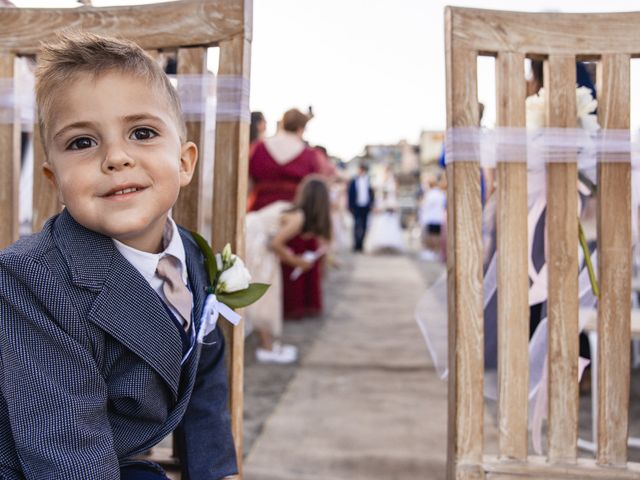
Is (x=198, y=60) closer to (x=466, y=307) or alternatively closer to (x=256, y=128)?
(x=466, y=307)

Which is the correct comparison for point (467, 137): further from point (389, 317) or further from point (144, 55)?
point (389, 317)

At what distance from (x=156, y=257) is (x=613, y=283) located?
3.01ft

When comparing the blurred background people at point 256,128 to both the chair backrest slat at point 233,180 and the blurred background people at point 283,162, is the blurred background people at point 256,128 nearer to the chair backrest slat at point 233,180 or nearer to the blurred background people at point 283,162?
the blurred background people at point 283,162

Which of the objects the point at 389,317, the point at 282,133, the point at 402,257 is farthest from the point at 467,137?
the point at 402,257

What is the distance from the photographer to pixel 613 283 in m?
1.38

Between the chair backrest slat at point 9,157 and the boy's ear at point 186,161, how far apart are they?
43 cm

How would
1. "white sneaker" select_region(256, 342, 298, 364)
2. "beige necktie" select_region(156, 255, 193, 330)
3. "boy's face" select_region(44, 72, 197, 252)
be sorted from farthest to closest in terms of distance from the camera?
"white sneaker" select_region(256, 342, 298, 364) → "beige necktie" select_region(156, 255, 193, 330) → "boy's face" select_region(44, 72, 197, 252)

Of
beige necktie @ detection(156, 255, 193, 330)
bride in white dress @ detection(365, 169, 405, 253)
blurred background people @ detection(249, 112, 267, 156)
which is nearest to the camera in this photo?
beige necktie @ detection(156, 255, 193, 330)

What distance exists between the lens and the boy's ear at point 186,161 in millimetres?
1286

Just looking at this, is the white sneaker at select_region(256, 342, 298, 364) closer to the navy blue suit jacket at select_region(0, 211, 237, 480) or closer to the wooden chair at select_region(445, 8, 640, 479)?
the wooden chair at select_region(445, 8, 640, 479)

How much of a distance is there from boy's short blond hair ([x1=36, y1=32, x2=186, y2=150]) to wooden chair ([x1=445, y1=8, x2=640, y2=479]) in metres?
0.60

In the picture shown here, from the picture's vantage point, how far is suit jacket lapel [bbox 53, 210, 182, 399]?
1054 mm

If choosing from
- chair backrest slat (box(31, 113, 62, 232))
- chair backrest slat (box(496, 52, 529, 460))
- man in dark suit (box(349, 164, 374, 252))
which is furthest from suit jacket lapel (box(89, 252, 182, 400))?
man in dark suit (box(349, 164, 374, 252))

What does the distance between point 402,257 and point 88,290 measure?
10.3 metres
